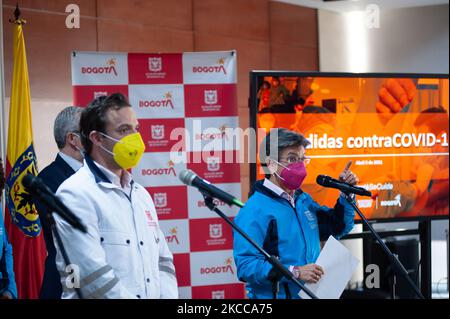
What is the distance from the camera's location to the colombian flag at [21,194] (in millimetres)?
4234

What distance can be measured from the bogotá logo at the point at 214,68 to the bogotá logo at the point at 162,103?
0.26m

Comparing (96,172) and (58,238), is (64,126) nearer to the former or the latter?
(96,172)

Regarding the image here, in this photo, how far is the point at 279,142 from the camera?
3135 mm

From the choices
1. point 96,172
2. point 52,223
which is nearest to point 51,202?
point 52,223

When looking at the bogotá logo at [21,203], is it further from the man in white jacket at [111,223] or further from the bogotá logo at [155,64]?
the man in white jacket at [111,223]

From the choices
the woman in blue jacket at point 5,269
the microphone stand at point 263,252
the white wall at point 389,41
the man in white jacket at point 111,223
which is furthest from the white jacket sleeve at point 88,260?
the white wall at point 389,41

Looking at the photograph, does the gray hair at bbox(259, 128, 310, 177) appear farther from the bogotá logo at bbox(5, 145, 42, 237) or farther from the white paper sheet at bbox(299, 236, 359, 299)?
the bogotá logo at bbox(5, 145, 42, 237)

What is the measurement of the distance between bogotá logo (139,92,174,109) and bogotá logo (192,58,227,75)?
0.26 m

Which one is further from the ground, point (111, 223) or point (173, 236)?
point (111, 223)

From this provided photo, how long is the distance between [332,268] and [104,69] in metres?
2.42

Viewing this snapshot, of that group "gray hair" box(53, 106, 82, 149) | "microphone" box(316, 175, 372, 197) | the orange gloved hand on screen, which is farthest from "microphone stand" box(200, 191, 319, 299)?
the orange gloved hand on screen

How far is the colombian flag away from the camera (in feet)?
13.9

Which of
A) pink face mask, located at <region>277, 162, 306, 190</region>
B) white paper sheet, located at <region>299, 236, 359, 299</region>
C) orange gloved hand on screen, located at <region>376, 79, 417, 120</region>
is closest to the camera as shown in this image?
white paper sheet, located at <region>299, 236, 359, 299</region>
